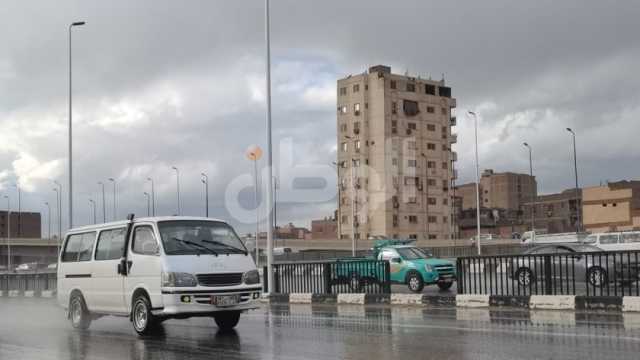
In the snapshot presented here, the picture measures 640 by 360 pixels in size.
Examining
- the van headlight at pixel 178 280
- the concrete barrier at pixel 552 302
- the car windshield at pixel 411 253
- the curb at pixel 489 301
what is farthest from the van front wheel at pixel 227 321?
the car windshield at pixel 411 253

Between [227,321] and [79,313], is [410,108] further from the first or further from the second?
[227,321]

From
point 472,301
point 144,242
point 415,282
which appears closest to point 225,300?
point 144,242

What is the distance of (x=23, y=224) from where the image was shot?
149 meters

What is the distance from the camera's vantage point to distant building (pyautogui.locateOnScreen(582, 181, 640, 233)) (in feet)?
348

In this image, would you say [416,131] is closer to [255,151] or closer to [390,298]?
[255,151]

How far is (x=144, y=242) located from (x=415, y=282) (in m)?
13.0

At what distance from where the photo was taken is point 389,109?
390ft

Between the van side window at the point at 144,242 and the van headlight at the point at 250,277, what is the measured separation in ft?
5.13

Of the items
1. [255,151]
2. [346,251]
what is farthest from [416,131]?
[255,151]

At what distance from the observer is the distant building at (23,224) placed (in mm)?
146000

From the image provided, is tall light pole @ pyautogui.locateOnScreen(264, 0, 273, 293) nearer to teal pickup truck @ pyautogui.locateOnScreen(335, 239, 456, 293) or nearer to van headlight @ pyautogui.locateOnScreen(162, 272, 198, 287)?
Result: teal pickup truck @ pyautogui.locateOnScreen(335, 239, 456, 293)

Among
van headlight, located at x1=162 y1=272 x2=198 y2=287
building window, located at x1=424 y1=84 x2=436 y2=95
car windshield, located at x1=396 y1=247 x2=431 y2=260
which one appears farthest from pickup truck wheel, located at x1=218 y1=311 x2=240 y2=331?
building window, located at x1=424 y1=84 x2=436 y2=95

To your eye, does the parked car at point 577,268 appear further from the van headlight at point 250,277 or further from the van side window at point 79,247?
the van side window at point 79,247

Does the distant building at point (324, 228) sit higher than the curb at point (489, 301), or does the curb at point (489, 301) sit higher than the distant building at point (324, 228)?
the distant building at point (324, 228)
